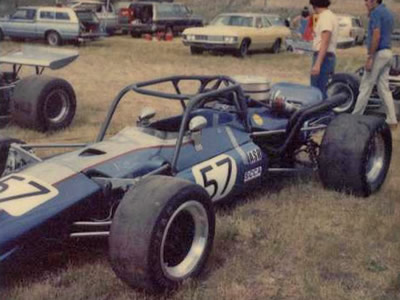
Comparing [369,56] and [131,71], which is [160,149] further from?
[131,71]

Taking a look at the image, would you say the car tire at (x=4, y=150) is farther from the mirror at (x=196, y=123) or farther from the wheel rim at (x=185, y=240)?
the wheel rim at (x=185, y=240)

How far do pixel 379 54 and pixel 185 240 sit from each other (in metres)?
5.49

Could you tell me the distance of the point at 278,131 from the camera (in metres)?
5.68

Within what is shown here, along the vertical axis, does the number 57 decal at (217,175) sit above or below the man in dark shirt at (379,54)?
below

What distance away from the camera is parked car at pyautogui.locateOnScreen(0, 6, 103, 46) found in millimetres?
20750

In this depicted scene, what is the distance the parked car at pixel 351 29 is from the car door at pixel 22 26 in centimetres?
1140

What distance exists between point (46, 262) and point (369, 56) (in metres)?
5.80

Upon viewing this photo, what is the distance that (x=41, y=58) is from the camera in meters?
7.98

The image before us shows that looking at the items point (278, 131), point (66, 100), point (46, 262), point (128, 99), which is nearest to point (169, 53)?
point (128, 99)

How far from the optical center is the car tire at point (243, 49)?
18750 mm

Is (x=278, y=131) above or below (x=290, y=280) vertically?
above

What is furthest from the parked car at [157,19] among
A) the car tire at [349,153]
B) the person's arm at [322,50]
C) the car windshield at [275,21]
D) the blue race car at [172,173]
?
the car tire at [349,153]

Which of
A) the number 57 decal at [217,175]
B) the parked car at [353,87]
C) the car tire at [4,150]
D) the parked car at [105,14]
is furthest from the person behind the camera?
the parked car at [105,14]

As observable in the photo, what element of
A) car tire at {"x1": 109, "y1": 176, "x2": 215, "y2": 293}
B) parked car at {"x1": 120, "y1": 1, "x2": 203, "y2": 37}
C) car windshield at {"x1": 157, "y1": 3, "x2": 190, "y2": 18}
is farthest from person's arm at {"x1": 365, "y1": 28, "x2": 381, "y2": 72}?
car windshield at {"x1": 157, "y1": 3, "x2": 190, "y2": 18}
